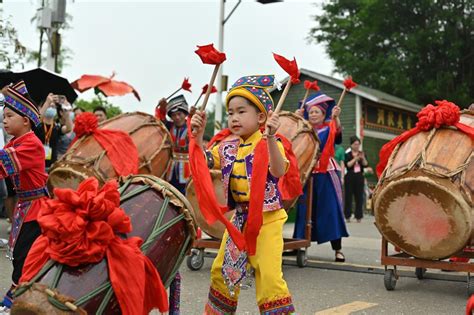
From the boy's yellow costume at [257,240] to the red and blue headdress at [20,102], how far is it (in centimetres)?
138

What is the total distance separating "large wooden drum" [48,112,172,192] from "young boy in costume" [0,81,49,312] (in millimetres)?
2210

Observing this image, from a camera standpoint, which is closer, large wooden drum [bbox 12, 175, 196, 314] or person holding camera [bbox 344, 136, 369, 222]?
large wooden drum [bbox 12, 175, 196, 314]

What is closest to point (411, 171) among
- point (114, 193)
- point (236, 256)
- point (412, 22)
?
point (236, 256)

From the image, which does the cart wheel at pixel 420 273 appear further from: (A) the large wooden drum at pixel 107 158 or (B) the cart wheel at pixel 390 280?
(A) the large wooden drum at pixel 107 158

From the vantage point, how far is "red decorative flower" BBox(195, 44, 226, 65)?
3564 mm

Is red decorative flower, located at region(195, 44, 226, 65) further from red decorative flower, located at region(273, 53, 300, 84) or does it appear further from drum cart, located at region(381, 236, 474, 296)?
drum cart, located at region(381, 236, 474, 296)

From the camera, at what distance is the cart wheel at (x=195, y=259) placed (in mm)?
6191

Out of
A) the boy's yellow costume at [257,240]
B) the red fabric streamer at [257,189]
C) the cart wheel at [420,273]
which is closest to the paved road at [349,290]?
the cart wheel at [420,273]

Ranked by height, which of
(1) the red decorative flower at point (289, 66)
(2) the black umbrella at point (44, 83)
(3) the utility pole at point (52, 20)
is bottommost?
(2) the black umbrella at point (44, 83)

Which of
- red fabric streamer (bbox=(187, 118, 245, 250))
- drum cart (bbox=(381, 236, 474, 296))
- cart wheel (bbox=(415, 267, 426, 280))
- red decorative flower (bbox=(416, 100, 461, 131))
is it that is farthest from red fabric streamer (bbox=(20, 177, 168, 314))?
cart wheel (bbox=(415, 267, 426, 280))

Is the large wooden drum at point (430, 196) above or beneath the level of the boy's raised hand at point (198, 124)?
beneath

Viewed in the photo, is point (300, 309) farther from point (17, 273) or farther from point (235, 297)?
point (17, 273)

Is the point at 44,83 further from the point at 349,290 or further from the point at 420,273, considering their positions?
the point at 420,273

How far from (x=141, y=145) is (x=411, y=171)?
3.48 meters
